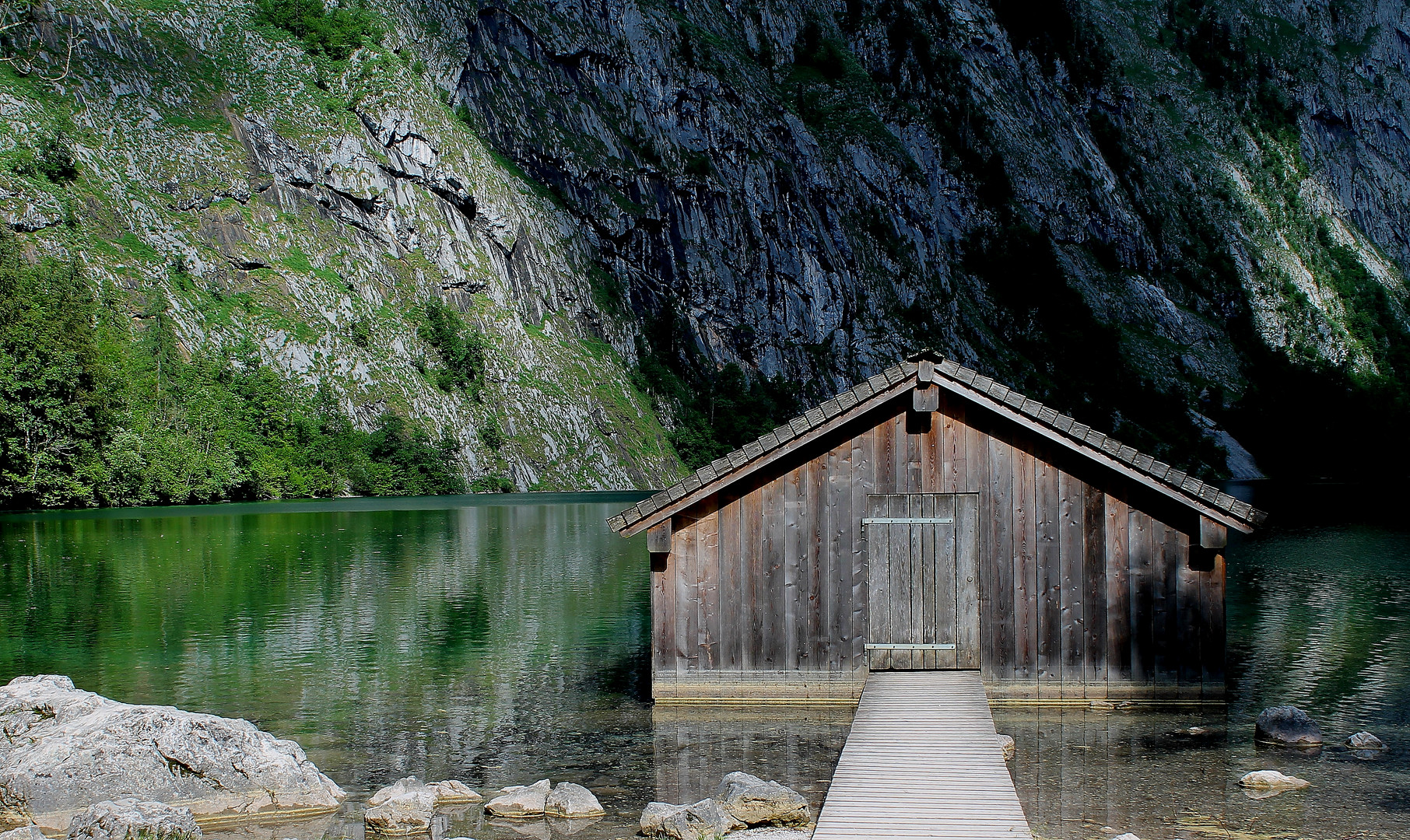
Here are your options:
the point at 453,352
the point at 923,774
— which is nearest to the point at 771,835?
the point at 923,774

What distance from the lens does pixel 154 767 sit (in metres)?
11.6

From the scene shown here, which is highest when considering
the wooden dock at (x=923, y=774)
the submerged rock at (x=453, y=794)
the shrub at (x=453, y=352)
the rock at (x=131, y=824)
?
the shrub at (x=453, y=352)

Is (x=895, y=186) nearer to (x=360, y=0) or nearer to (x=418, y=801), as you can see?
(x=360, y=0)

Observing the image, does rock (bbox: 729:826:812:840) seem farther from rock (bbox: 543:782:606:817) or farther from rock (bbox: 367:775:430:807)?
rock (bbox: 367:775:430:807)

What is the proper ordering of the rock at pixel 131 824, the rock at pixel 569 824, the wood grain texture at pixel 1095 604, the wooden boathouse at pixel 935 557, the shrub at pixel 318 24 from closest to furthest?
1. the rock at pixel 131 824
2. the rock at pixel 569 824
3. the wooden boathouse at pixel 935 557
4. the wood grain texture at pixel 1095 604
5. the shrub at pixel 318 24

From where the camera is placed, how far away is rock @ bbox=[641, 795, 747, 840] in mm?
9953

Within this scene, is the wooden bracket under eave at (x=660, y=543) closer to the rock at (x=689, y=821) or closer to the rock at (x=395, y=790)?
the rock at (x=395, y=790)

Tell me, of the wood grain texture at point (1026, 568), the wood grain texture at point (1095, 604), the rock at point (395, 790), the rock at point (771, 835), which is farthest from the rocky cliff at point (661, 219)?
the rock at point (771, 835)

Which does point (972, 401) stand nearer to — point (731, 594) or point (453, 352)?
point (731, 594)

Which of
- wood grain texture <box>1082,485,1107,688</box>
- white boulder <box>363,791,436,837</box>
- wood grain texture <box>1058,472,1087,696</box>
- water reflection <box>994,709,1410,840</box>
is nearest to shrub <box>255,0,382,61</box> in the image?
wood grain texture <box>1058,472,1087,696</box>

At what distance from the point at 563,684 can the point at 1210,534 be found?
391 inches

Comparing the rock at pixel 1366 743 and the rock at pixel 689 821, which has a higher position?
the rock at pixel 689 821

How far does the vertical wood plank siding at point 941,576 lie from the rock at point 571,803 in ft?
13.4

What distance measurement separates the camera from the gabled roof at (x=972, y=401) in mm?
14094
